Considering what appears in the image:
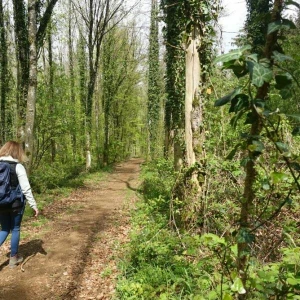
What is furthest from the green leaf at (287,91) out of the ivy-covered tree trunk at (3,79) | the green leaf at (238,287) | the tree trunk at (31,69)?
the ivy-covered tree trunk at (3,79)

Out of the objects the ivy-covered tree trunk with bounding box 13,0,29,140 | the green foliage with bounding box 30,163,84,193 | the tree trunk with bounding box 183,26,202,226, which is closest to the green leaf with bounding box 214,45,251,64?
the tree trunk with bounding box 183,26,202,226

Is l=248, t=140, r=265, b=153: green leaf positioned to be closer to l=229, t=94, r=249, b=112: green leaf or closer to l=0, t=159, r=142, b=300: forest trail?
l=229, t=94, r=249, b=112: green leaf

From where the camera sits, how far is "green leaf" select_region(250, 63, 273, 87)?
4.49 feet

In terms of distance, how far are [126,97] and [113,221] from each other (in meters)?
19.9

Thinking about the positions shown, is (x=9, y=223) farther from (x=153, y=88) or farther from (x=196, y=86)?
(x=153, y=88)

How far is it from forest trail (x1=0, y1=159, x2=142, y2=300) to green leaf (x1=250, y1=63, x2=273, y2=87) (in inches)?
153

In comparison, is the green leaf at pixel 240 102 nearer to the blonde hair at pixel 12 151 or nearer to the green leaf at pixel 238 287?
the green leaf at pixel 238 287

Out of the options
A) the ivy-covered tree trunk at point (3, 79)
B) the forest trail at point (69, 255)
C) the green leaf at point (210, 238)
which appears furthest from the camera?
the ivy-covered tree trunk at point (3, 79)

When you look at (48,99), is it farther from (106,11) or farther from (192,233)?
(192,233)

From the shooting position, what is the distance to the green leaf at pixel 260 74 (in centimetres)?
137

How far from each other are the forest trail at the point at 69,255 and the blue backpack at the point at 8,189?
1183 millimetres

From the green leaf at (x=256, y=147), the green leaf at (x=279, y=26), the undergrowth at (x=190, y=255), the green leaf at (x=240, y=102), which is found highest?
the green leaf at (x=279, y=26)

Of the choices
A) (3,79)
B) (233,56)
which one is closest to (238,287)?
(233,56)

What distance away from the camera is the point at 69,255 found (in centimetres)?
549
